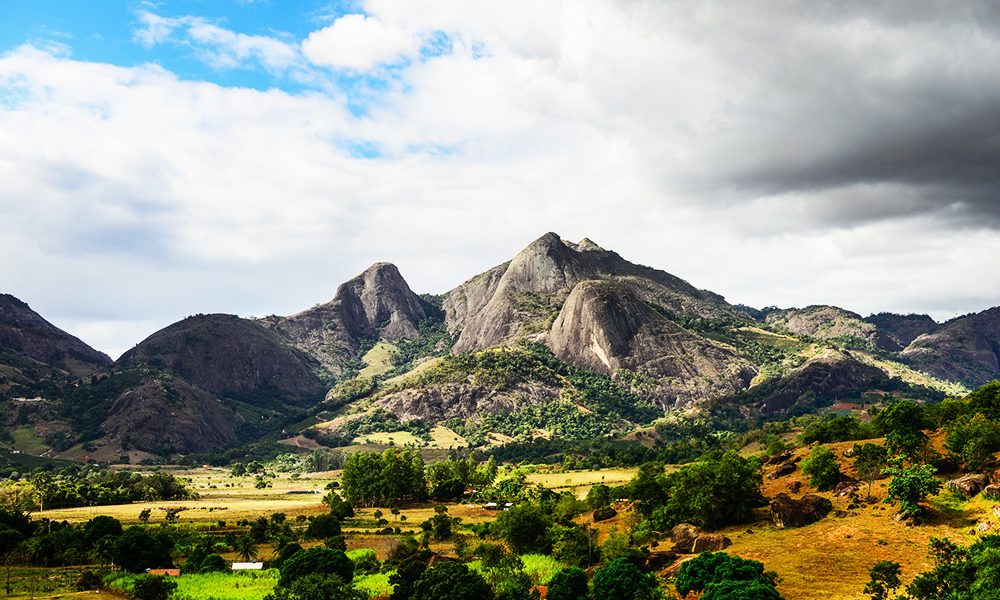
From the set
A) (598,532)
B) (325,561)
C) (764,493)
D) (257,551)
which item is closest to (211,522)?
(257,551)

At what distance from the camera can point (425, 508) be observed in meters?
173

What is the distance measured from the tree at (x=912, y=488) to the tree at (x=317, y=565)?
77.2 metres

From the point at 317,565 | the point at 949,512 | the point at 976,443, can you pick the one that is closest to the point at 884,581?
the point at 949,512

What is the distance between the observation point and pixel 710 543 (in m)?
96.8

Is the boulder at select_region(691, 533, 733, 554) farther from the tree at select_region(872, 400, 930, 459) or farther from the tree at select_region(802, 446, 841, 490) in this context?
the tree at select_region(872, 400, 930, 459)

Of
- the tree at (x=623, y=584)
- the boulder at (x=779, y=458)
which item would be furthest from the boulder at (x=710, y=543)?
the boulder at (x=779, y=458)

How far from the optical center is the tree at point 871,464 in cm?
10790

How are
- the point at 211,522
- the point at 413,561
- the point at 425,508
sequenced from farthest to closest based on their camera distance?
the point at 425,508
the point at 211,522
the point at 413,561

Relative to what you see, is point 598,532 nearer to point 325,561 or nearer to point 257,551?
point 325,561

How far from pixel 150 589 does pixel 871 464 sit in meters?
108

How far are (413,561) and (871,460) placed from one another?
247ft

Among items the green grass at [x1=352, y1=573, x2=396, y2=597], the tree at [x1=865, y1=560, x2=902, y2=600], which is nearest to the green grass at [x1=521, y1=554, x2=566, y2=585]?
the green grass at [x1=352, y1=573, x2=396, y2=597]

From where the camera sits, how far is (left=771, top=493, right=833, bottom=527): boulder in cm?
10100

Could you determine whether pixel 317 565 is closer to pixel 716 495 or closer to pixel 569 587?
pixel 569 587
